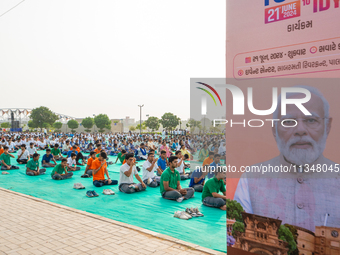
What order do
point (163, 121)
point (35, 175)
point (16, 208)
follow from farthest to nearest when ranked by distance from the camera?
point (163, 121), point (35, 175), point (16, 208)

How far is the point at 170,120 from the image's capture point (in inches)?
1984

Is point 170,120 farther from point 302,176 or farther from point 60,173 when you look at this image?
point 302,176

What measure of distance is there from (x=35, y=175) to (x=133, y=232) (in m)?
7.31

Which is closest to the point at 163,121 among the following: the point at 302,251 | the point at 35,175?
the point at 35,175

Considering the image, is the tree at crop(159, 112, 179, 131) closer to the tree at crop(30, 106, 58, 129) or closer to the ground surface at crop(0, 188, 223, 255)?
the tree at crop(30, 106, 58, 129)

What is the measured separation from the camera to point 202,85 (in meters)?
3.94

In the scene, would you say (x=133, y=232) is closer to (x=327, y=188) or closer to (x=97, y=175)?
(x=327, y=188)

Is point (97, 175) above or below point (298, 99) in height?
below

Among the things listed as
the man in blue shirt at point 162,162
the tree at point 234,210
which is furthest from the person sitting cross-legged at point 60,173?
the tree at point 234,210

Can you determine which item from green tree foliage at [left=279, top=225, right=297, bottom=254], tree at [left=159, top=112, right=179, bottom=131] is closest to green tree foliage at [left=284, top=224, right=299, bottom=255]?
green tree foliage at [left=279, top=225, right=297, bottom=254]

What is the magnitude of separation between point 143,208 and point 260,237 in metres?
3.35

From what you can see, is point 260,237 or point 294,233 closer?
point 294,233

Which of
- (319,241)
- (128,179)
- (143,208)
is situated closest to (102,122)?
(128,179)

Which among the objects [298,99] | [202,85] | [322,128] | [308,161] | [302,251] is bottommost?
[302,251]
